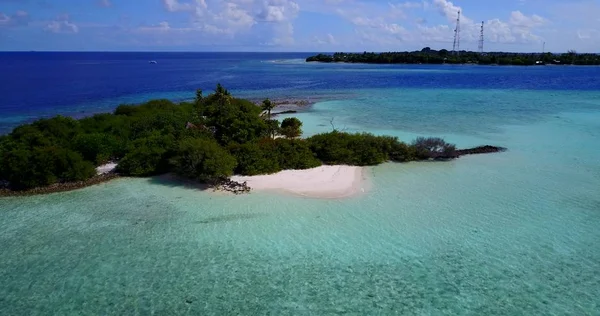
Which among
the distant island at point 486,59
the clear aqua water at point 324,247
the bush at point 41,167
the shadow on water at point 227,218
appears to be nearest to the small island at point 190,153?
the bush at point 41,167

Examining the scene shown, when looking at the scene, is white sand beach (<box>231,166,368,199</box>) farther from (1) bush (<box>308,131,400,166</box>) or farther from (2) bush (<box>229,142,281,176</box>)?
(1) bush (<box>308,131,400,166</box>)

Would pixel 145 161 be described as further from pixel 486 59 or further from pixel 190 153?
pixel 486 59

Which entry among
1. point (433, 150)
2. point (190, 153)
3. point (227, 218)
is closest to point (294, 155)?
point (190, 153)

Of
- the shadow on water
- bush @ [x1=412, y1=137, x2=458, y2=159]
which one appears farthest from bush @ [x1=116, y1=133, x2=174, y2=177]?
bush @ [x1=412, y1=137, x2=458, y2=159]

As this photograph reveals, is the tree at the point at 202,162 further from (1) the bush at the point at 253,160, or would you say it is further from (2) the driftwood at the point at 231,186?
(1) the bush at the point at 253,160

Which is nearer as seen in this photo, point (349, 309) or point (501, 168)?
point (349, 309)

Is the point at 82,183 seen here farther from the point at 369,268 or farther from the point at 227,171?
the point at 369,268

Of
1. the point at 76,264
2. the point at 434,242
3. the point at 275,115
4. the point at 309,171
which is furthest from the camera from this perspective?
the point at 275,115

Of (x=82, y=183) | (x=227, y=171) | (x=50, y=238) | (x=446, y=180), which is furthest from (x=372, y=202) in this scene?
(x=82, y=183)
